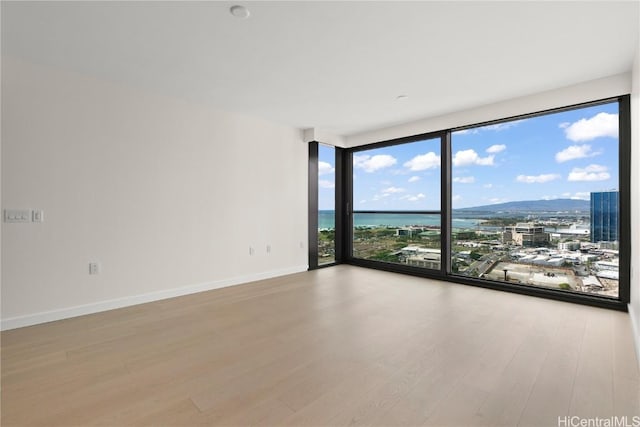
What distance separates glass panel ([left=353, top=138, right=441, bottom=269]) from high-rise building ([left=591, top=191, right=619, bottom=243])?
178cm

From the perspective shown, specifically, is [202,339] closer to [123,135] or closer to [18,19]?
[123,135]

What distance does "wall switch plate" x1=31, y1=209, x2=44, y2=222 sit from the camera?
2.73m

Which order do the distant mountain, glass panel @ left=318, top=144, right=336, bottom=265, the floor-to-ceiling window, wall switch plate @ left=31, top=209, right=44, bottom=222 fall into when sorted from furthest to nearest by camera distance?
glass panel @ left=318, top=144, right=336, bottom=265 < the distant mountain < the floor-to-ceiling window < wall switch plate @ left=31, top=209, right=44, bottom=222

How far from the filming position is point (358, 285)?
4117 mm

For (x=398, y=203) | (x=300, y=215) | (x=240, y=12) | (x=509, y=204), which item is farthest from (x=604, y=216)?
(x=240, y=12)

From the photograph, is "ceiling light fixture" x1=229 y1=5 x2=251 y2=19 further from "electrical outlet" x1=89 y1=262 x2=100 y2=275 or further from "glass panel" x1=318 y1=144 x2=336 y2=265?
"glass panel" x1=318 y1=144 x2=336 y2=265

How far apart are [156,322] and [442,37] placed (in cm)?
352

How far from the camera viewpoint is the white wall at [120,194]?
8.84 ft

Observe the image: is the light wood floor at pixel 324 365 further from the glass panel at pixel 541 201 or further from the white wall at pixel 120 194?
the glass panel at pixel 541 201

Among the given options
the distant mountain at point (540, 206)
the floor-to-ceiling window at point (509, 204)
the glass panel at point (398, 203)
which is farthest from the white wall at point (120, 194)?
the distant mountain at point (540, 206)

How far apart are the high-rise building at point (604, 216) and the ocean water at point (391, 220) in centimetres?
123

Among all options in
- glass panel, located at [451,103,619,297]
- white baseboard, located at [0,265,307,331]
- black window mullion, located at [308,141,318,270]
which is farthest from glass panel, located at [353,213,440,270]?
A: white baseboard, located at [0,265,307,331]

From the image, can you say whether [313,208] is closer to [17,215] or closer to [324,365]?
[324,365]

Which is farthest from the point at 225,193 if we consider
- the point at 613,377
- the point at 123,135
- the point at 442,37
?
the point at 613,377
